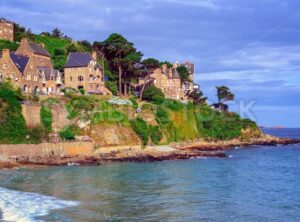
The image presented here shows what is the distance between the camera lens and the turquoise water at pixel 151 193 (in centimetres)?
1922

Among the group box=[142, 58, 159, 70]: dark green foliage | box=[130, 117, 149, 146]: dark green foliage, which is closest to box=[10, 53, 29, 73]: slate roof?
box=[130, 117, 149, 146]: dark green foliage

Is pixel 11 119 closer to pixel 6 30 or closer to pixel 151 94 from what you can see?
pixel 151 94

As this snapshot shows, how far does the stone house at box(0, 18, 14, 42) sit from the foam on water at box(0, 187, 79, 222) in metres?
53.8

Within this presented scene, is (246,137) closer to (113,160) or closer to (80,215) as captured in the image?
(113,160)

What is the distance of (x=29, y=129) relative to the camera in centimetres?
4216

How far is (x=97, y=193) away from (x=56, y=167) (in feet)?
43.8

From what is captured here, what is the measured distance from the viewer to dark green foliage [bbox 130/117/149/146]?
165ft

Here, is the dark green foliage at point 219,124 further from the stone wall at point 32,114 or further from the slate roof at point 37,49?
the stone wall at point 32,114

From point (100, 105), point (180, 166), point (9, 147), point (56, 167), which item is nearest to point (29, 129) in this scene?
point (9, 147)

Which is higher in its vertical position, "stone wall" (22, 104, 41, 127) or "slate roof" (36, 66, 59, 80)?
"slate roof" (36, 66, 59, 80)

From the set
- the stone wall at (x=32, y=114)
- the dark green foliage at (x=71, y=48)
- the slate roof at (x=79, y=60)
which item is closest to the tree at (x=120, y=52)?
the slate roof at (x=79, y=60)

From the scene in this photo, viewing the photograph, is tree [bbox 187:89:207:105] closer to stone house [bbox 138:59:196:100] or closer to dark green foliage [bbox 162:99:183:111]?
stone house [bbox 138:59:196:100]

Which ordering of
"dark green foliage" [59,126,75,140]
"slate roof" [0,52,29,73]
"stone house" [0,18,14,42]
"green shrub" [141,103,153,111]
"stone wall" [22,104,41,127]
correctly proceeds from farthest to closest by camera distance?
1. "stone house" [0,18,14,42]
2. "green shrub" [141,103,153,111]
3. "slate roof" [0,52,29,73]
4. "dark green foliage" [59,126,75,140]
5. "stone wall" [22,104,41,127]

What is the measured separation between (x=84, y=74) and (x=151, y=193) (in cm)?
3724
